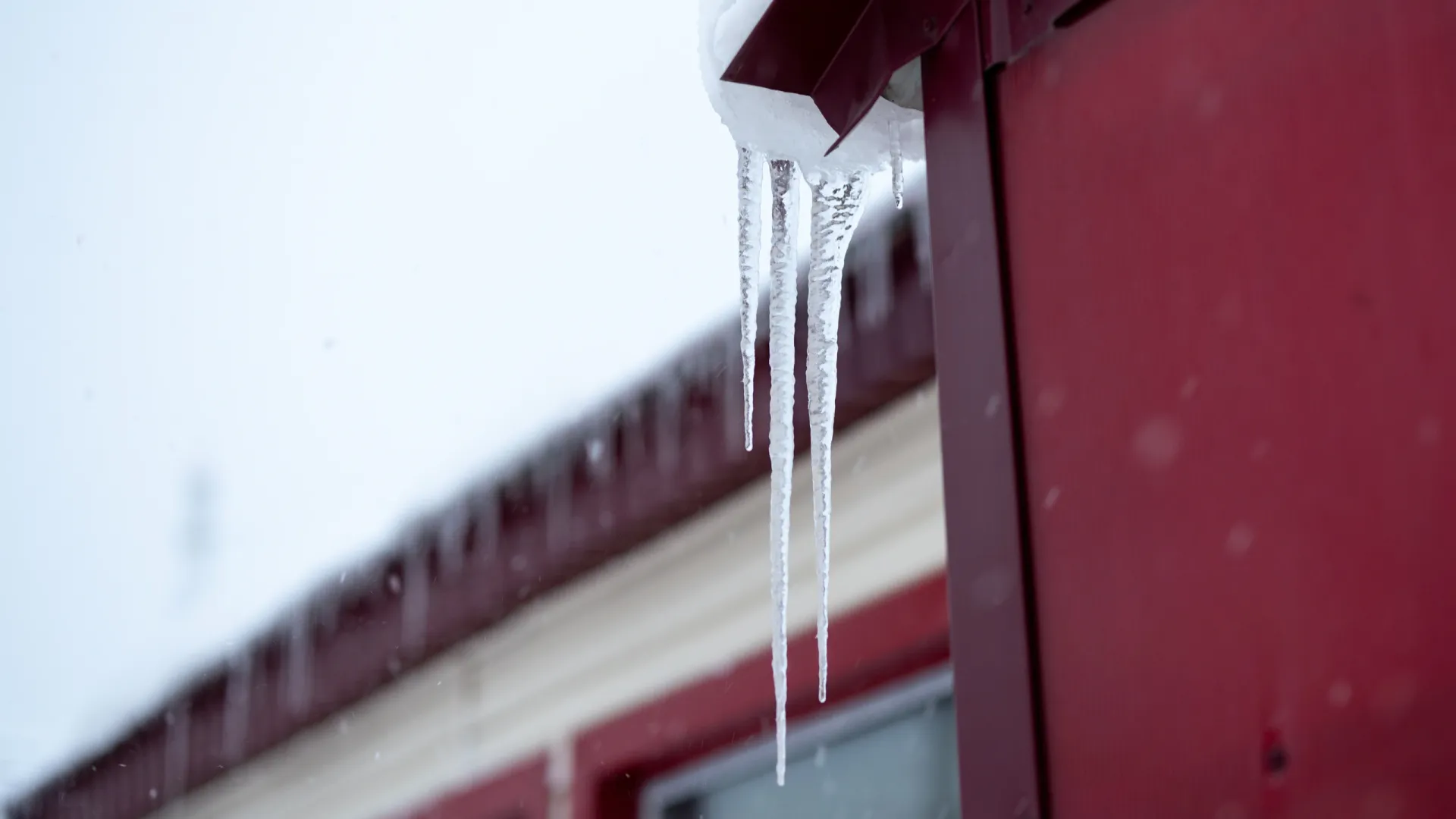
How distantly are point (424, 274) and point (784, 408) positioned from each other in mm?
43641

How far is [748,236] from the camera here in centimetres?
255

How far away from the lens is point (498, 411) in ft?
94.6

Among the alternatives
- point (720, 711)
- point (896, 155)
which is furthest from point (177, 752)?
point (896, 155)

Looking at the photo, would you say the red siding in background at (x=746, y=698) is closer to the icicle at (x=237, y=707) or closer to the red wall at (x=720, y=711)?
the red wall at (x=720, y=711)

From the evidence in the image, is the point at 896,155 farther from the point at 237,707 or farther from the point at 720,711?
the point at 237,707

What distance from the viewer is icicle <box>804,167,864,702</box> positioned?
242cm

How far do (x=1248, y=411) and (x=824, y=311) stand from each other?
1122mm

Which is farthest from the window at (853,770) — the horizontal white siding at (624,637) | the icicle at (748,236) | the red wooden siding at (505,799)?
the icicle at (748,236)

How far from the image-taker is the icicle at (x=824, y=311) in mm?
2416

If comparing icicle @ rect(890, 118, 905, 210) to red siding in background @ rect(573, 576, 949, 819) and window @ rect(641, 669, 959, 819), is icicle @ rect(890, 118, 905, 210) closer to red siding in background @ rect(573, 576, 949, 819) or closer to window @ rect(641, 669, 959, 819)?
red siding in background @ rect(573, 576, 949, 819)

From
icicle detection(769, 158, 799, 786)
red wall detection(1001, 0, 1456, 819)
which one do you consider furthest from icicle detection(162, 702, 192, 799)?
red wall detection(1001, 0, 1456, 819)

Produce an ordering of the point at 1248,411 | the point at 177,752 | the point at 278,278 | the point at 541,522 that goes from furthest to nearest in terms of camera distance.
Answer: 1. the point at 278,278
2. the point at 177,752
3. the point at 541,522
4. the point at 1248,411

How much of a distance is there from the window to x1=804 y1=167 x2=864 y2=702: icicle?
242 mm

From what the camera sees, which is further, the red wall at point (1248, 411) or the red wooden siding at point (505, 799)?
the red wooden siding at point (505, 799)
